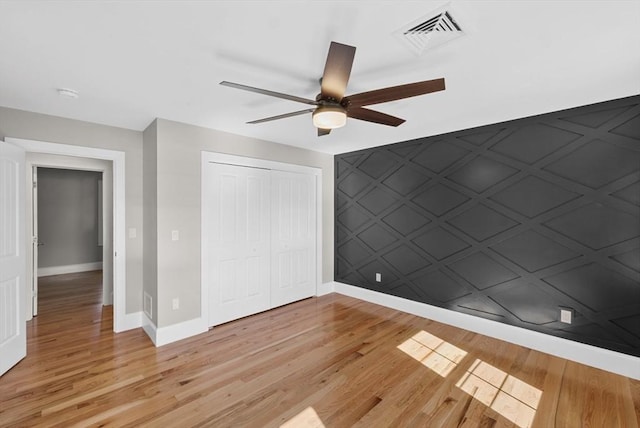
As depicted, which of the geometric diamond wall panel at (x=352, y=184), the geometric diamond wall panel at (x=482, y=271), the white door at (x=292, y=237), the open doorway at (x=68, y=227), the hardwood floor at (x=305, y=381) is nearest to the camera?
the hardwood floor at (x=305, y=381)

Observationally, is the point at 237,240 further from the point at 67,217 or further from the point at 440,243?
the point at 67,217

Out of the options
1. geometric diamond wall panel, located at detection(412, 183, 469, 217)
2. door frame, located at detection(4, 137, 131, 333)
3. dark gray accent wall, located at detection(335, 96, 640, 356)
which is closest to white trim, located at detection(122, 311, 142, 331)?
door frame, located at detection(4, 137, 131, 333)

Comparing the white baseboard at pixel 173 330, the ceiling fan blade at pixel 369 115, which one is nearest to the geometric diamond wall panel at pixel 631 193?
the ceiling fan blade at pixel 369 115

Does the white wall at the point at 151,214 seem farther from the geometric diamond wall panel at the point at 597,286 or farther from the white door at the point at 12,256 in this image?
the geometric diamond wall panel at the point at 597,286

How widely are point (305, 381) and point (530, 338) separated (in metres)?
2.44

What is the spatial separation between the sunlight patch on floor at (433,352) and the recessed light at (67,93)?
390 centimetres

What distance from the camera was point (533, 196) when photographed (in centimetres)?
302

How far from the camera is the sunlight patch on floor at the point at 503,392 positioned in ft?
6.64

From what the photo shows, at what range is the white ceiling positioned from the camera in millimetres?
1462

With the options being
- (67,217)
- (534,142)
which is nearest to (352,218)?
(534,142)

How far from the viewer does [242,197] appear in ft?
12.6

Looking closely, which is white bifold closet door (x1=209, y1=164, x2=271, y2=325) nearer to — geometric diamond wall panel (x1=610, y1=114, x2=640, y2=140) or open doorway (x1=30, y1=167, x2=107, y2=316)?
open doorway (x1=30, y1=167, x2=107, y2=316)

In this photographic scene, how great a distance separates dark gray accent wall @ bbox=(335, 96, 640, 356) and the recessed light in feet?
11.9

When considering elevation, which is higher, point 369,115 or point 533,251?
point 369,115
